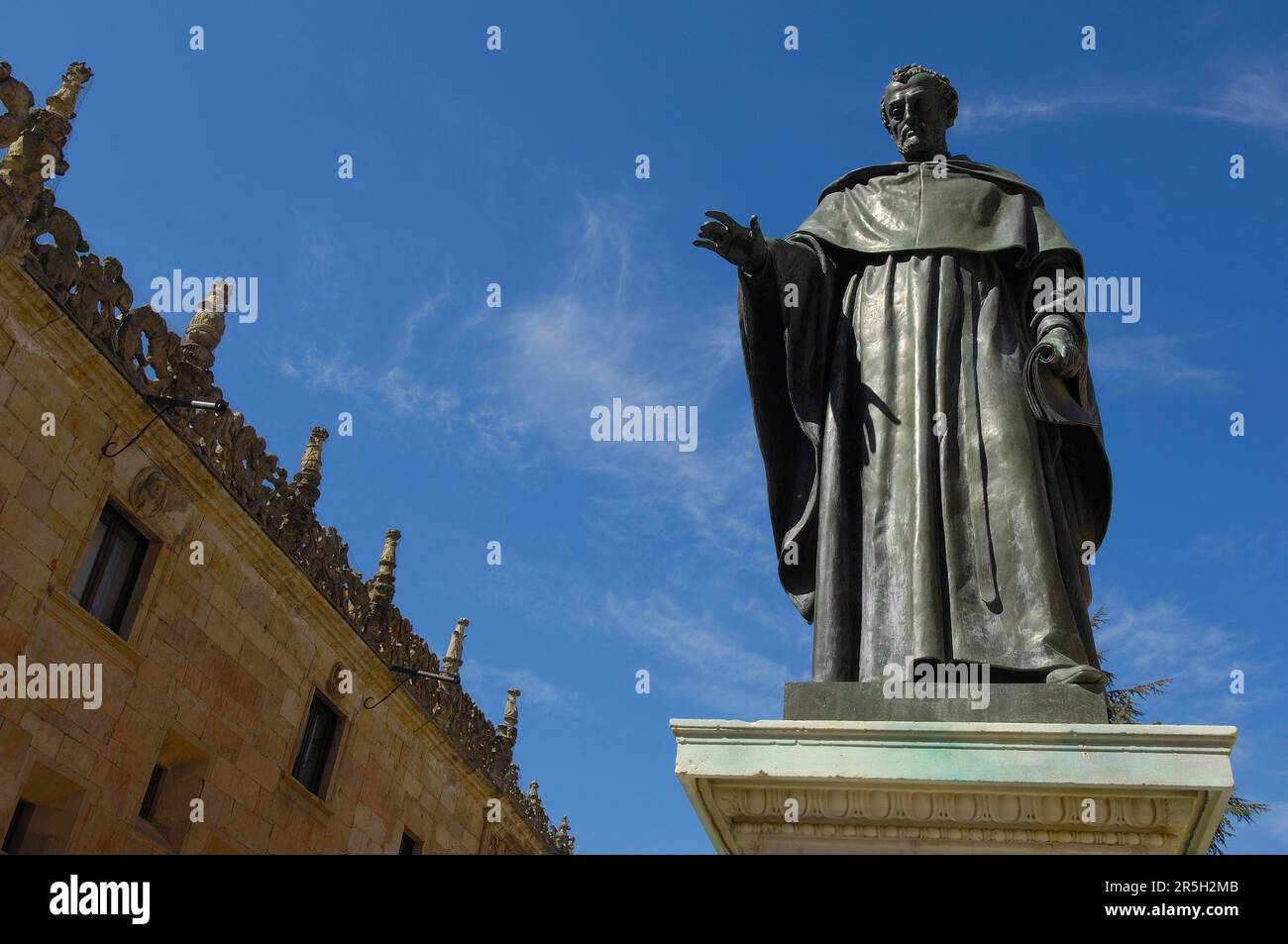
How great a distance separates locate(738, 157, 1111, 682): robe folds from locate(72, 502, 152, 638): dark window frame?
41.6 feet

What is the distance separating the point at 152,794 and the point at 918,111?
49.7 ft

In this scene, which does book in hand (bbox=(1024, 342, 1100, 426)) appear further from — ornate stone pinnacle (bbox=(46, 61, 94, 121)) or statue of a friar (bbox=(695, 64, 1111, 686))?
ornate stone pinnacle (bbox=(46, 61, 94, 121))

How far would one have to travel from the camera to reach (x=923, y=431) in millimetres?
3756

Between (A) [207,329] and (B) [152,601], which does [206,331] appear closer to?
(A) [207,329]

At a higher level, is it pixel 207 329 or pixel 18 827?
pixel 207 329

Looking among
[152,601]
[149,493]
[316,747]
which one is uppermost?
[149,493]

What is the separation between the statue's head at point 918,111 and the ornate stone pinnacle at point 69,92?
13385mm

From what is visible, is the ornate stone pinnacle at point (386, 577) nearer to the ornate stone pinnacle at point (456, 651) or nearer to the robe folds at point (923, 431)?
the ornate stone pinnacle at point (456, 651)

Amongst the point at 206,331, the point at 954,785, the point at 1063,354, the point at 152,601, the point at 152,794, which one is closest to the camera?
the point at 954,785

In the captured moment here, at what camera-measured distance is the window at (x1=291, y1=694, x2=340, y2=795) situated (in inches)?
742

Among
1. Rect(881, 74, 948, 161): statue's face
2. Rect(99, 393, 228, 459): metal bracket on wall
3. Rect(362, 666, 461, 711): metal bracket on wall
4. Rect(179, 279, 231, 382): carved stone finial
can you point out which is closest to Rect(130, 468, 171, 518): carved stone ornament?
Rect(99, 393, 228, 459): metal bracket on wall

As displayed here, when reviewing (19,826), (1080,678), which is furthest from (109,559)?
(1080,678)
